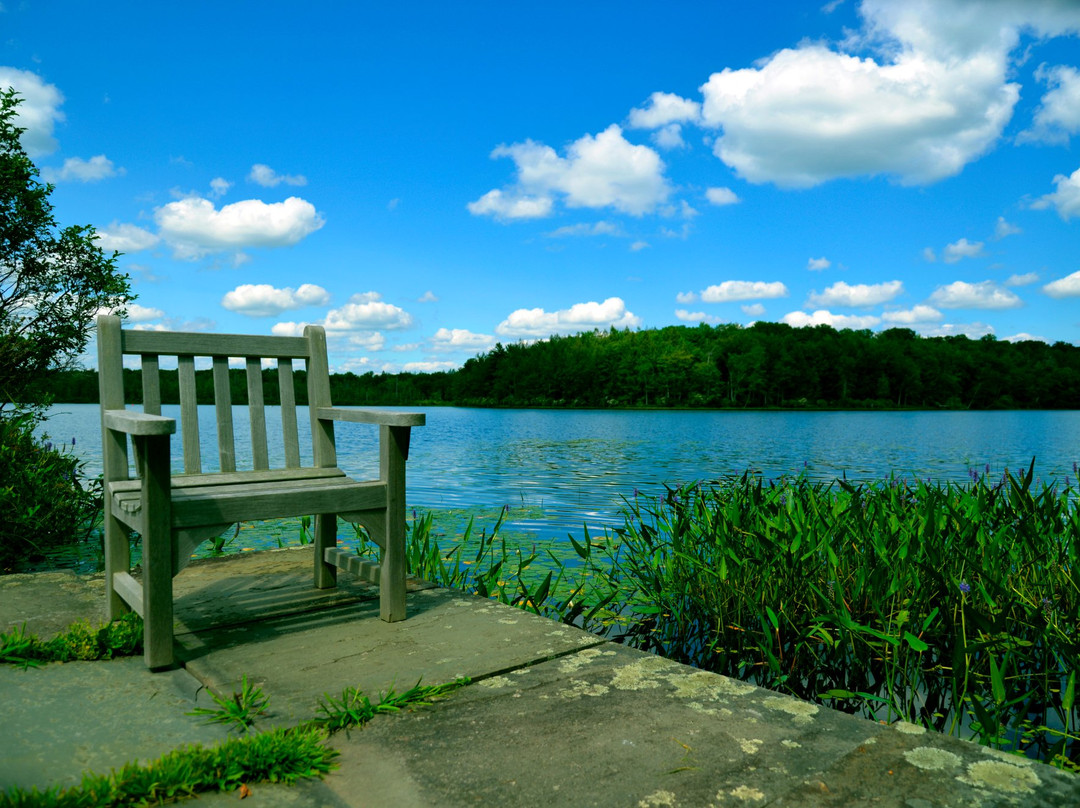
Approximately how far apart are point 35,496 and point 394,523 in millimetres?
3522

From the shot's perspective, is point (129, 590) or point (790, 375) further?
point (790, 375)

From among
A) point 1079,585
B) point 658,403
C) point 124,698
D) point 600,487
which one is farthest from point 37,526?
point 658,403

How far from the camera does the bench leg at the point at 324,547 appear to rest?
319 centimetres

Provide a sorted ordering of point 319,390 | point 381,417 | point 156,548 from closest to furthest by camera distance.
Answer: point 156,548, point 381,417, point 319,390

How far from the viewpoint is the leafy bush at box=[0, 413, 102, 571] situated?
4.63m

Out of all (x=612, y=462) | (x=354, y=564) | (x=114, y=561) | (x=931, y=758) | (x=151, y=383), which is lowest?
(x=612, y=462)

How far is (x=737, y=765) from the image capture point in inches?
64.6

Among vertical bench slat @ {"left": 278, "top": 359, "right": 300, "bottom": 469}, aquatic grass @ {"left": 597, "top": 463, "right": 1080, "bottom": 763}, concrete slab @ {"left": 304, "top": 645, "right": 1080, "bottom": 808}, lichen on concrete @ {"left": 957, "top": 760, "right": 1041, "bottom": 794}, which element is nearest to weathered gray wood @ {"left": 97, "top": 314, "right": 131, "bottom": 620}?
vertical bench slat @ {"left": 278, "top": 359, "right": 300, "bottom": 469}

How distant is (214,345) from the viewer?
306 centimetres

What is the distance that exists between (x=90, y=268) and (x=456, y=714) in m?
6.04

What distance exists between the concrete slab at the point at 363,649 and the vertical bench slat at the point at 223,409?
2.50 ft

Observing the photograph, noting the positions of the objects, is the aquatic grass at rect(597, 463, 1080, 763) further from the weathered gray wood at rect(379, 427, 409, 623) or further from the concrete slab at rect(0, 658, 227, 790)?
the concrete slab at rect(0, 658, 227, 790)

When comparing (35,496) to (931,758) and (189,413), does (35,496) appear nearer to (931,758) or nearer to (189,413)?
(189,413)

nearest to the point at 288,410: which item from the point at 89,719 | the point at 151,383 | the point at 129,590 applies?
the point at 151,383
